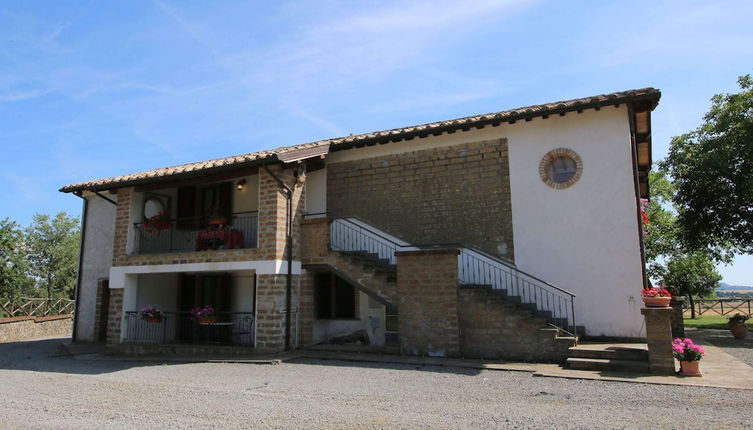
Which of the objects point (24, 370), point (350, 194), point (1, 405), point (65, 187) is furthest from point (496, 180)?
point (65, 187)

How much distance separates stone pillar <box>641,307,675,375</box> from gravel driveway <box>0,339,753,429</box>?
0.93 metres

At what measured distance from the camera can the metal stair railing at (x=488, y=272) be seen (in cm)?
1018

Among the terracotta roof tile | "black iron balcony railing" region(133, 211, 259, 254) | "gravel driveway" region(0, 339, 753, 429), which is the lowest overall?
"gravel driveway" region(0, 339, 753, 429)

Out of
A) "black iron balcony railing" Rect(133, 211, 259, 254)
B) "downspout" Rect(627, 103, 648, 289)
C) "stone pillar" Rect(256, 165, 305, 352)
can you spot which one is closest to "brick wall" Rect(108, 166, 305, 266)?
"stone pillar" Rect(256, 165, 305, 352)

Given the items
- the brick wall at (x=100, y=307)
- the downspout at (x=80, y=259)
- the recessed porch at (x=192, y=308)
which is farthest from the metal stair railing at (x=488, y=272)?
the downspout at (x=80, y=259)

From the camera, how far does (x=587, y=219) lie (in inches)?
408

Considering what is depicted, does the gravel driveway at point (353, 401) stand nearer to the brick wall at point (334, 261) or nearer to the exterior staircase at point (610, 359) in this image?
the exterior staircase at point (610, 359)

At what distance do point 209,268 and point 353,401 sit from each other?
656 centimetres

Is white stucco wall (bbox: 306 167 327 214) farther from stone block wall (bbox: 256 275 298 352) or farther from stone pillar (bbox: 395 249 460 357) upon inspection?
stone pillar (bbox: 395 249 460 357)

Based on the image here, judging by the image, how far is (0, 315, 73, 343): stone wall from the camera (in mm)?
17203

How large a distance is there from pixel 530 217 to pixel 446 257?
2.43 m

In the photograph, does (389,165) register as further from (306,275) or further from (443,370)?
(443,370)

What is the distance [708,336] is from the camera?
14.2 metres

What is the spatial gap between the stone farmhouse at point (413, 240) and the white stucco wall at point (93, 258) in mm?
1909
